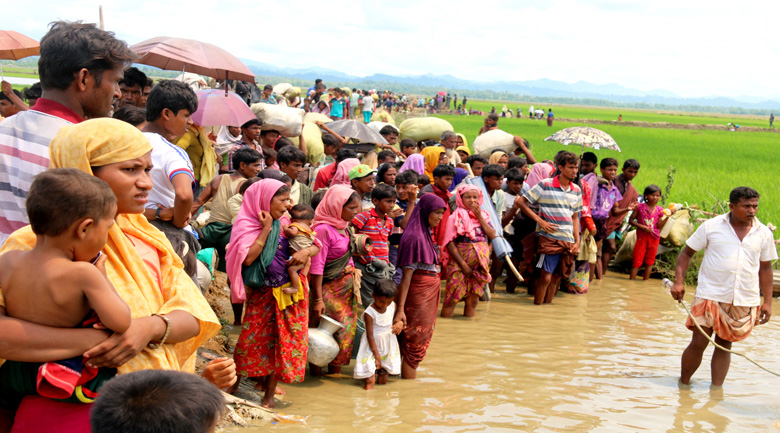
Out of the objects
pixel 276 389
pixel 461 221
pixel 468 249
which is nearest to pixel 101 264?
pixel 276 389

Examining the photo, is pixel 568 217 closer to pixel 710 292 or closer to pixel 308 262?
pixel 710 292

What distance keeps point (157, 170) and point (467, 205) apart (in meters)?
4.53

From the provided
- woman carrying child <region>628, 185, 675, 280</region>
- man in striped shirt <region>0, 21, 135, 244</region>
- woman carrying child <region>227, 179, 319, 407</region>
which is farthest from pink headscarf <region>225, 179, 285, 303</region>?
woman carrying child <region>628, 185, 675, 280</region>

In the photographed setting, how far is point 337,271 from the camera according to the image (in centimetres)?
546

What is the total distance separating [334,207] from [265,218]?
0.84 metres

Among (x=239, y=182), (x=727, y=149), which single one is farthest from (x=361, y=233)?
(x=727, y=149)

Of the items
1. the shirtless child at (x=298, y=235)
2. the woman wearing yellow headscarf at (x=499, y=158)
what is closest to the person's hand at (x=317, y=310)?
the shirtless child at (x=298, y=235)

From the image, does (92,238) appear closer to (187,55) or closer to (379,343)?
(379,343)

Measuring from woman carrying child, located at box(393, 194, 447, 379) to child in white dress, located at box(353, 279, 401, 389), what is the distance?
136 mm

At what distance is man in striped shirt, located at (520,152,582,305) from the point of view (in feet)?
26.4

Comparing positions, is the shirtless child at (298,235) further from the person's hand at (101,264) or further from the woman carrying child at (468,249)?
the person's hand at (101,264)

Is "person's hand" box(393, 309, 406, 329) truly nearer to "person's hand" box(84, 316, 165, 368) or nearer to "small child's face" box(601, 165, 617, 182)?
"person's hand" box(84, 316, 165, 368)

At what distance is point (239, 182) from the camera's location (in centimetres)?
598

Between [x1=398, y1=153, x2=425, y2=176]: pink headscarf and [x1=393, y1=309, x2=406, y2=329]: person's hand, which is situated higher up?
[x1=398, y1=153, x2=425, y2=176]: pink headscarf
